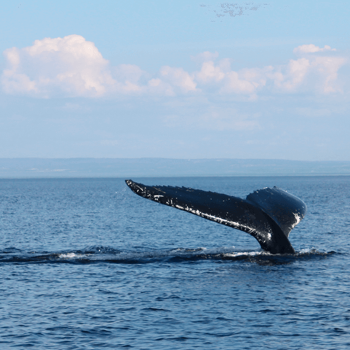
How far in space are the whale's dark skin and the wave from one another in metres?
4.16

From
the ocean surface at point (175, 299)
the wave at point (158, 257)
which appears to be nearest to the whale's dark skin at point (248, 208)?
the ocean surface at point (175, 299)

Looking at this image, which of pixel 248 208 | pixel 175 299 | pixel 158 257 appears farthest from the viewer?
pixel 158 257

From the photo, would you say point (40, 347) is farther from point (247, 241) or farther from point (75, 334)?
point (247, 241)

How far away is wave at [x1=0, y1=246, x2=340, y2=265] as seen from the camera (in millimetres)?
21812

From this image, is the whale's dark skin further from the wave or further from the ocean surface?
the wave

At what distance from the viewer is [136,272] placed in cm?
2061

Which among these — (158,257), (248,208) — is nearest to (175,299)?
(248,208)

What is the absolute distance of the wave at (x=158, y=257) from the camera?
21812 millimetres

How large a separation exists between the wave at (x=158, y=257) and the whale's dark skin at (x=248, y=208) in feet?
13.6

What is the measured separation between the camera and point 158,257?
2367 cm

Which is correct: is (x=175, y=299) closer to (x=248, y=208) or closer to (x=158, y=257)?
(x=248, y=208)

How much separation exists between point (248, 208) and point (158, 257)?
8218 millimetres

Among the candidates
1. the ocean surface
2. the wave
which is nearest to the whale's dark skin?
the ocean surface

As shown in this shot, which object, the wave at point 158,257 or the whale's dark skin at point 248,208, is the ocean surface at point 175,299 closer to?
the wave at point 158,257
